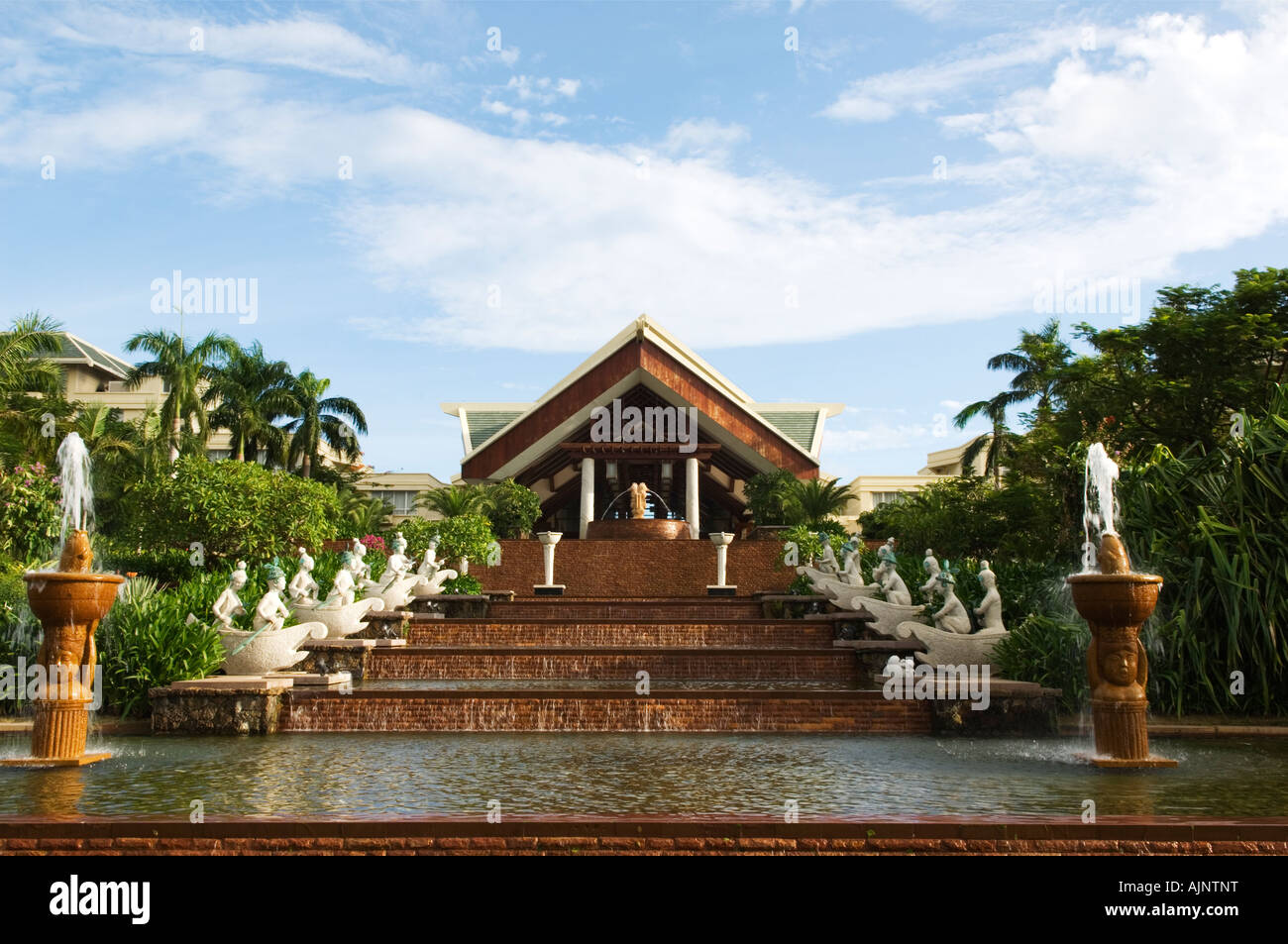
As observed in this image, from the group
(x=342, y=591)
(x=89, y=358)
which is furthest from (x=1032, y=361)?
(x=89, y=358)

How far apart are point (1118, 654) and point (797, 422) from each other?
30964mm

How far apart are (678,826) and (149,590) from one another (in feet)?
29.5

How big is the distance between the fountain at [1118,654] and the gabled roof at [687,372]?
82.0 feet

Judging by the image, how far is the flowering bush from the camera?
→ 15.2 m

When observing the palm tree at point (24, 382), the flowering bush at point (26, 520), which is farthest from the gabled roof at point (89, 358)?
the flowering bush at point (26, 520)

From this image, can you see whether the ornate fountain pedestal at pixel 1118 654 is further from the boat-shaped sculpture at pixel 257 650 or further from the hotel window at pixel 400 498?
the hotel window at pixel 400 498

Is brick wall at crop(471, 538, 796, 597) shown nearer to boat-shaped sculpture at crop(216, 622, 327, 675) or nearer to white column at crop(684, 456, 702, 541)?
white column at crop(684, 456, 702, 541)

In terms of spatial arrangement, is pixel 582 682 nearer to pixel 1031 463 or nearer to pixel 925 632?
pixel 925 632

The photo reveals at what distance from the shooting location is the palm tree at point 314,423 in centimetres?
3559

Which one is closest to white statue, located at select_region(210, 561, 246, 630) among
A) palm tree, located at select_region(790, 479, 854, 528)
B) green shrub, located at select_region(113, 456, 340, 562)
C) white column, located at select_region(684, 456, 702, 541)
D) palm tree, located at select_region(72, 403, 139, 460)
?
green shrub, located at select_region(113, 456, 340, 562)

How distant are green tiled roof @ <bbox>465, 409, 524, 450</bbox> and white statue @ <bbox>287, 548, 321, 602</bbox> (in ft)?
77.5

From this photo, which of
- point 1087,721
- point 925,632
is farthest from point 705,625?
point 1087,721

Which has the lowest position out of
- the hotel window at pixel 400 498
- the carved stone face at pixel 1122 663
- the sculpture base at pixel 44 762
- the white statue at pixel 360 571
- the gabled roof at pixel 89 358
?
the sculpture base at pixel 44 762

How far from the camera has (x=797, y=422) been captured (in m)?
38.1
